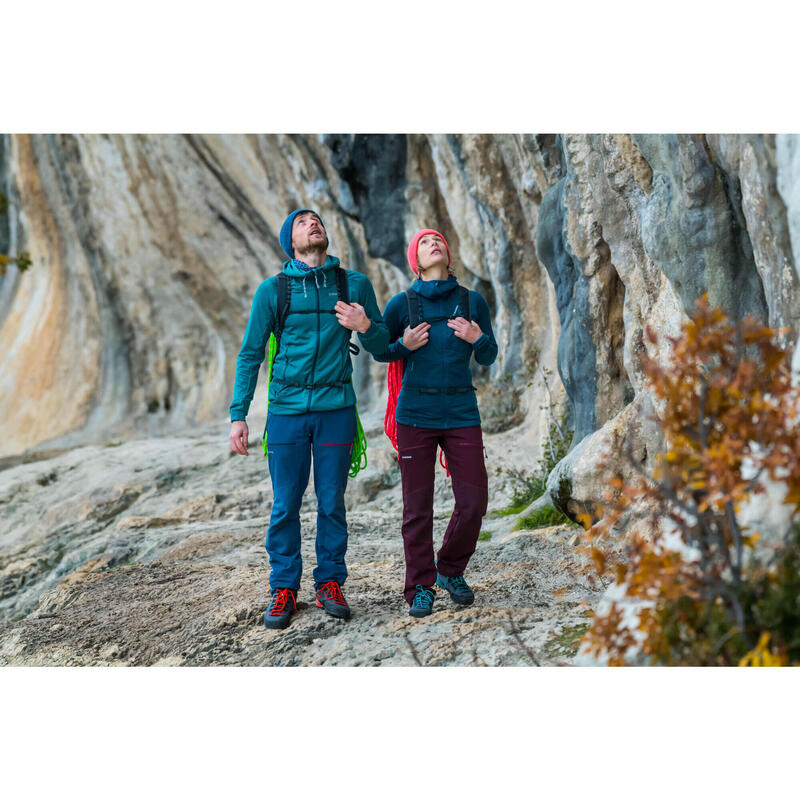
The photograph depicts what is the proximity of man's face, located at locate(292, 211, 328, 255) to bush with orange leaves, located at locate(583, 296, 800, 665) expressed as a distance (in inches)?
76.2

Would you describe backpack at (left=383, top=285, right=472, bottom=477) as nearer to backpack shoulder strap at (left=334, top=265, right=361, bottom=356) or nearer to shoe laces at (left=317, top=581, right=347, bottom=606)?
backpack shoulder strap at (left=334, top=265, right=361, bottom=356)

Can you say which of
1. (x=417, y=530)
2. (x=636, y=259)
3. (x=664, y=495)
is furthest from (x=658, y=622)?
(x=636, y=259)

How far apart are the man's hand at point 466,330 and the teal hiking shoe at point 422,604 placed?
1.25 metres

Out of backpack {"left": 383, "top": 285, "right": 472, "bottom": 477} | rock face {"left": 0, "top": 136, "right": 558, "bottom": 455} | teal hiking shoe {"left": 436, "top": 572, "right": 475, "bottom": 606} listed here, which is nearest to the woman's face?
backpack {"left": 383, "top": 285, "right": 472, "bottom": 477}

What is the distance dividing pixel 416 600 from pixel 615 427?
1.95 metres

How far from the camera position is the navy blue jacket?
4328mm

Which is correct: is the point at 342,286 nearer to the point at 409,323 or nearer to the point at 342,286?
the point at 342,286

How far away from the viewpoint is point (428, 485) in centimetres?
434

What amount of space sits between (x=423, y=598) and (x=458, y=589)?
25 centimetres

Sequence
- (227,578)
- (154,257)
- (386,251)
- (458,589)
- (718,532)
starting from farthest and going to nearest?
(154,257)
(386,251)
(227,578)
(458,589)
(718,532)

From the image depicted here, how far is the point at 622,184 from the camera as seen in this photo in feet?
18.1

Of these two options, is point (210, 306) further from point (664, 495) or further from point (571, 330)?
point (664, 495)

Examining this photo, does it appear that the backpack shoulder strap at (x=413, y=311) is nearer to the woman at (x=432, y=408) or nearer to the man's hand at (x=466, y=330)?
the woman at (x=432, y=408)

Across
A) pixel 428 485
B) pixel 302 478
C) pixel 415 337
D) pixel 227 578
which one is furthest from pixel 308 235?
pixel 227 578
